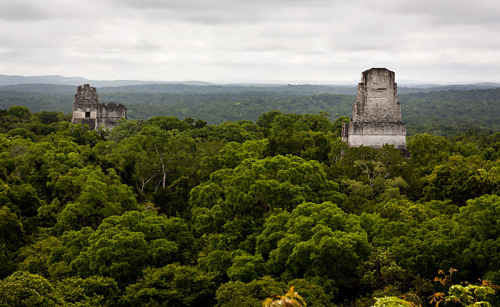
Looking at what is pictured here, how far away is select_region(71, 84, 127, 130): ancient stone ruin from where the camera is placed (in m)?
51.5

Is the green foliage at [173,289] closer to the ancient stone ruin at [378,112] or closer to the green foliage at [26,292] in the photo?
the green foliage at [26,292]

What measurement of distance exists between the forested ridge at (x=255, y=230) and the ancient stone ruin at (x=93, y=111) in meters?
17.7

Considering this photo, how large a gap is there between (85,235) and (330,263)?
9.74 metres

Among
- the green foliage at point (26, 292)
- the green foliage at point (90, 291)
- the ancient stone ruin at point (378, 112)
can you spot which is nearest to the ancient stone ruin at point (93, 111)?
the ancient stone ruin at point (378, 112)

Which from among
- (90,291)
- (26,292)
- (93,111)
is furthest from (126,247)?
(93,111)

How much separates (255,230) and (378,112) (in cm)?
1564

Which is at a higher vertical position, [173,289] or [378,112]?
[378,112]

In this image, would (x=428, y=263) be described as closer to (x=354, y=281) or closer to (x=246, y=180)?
(x=354, y=281)

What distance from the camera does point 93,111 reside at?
5291 centimetres

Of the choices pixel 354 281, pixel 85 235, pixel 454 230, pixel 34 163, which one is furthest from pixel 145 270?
pixel 34 163

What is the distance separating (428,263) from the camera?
17688 millimetres

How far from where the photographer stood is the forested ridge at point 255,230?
16578 millimetres

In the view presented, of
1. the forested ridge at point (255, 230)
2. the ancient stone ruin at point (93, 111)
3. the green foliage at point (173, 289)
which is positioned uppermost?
the ancient stone ruin at point (93, 111)

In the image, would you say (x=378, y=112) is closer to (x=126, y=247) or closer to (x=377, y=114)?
(x=377, y=114)
